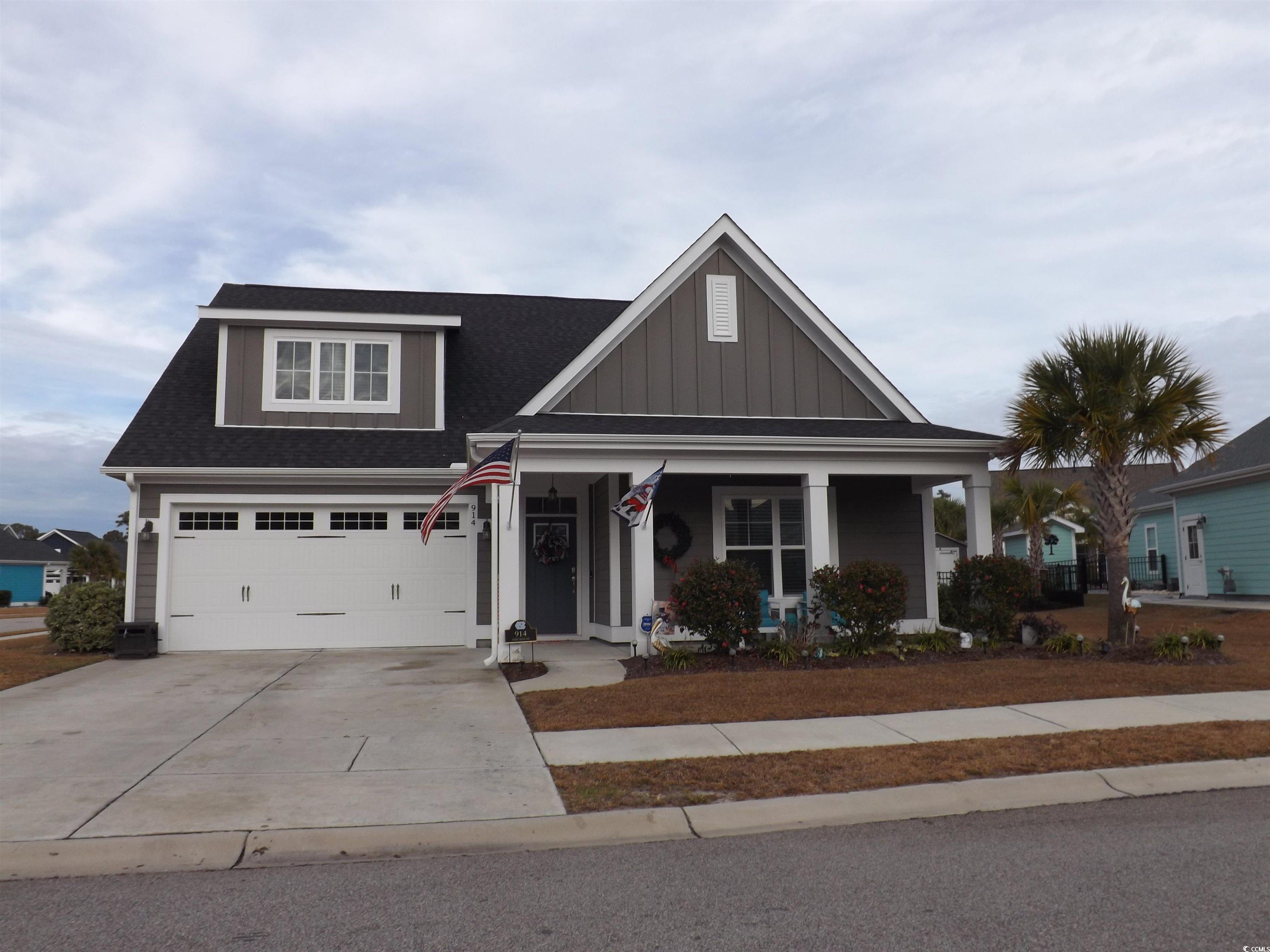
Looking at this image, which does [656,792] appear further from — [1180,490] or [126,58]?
[1180,490]

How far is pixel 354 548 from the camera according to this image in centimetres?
1495

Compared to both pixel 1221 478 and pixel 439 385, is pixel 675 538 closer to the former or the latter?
pixel 439 385

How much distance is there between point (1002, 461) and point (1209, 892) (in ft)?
31.0

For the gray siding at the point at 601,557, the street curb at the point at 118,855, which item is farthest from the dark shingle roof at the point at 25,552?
the street curb at the point at 118,855

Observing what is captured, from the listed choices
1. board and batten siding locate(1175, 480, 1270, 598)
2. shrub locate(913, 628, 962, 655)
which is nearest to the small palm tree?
board and batten siding locate(1175, 480, 1270, 598)

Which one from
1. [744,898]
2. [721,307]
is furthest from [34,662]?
[744,898]

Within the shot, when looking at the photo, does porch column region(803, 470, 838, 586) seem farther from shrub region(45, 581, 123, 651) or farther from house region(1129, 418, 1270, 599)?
house region(1129, 418, 1270, 599)

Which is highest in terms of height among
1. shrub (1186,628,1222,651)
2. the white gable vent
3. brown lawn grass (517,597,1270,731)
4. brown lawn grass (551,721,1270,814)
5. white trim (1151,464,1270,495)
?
the white gable vent

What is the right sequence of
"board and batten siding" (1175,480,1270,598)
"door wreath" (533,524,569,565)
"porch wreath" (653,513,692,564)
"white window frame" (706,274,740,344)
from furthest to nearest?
"board and batten siding" (1175,480,1270,598), "door wreath" (533,524,569,565), "white window frame" (706,274,740,344), "porch wreath" (653,513,692,564)

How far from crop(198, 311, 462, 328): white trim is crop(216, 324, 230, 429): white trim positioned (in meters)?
0.21

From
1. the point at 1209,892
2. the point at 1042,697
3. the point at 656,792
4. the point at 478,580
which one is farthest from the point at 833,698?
the point at 478,580

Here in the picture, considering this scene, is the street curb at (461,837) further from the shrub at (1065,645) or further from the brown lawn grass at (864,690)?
the shrub at (1065,645)

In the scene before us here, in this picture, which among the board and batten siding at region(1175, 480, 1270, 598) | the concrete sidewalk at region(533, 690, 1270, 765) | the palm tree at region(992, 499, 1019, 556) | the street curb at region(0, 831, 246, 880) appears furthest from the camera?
the palm tree at region(992, 499, 1019, 556)

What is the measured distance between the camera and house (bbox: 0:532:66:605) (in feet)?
168
